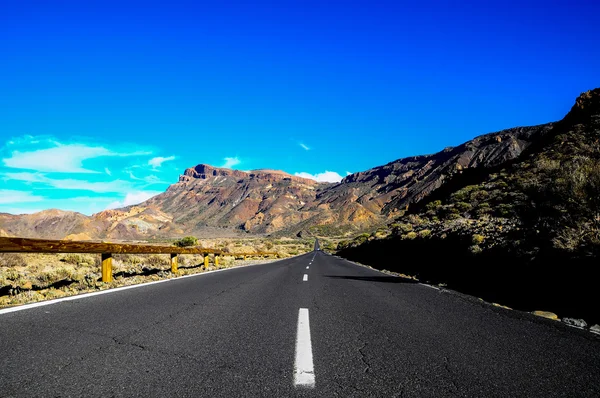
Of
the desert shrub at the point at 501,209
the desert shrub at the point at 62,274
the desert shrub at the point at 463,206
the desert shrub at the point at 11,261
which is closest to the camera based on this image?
the desert shrub at the point at 62,274

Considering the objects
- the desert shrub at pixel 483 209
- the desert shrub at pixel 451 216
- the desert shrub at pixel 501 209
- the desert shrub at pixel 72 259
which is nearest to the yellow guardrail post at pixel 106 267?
the desert shrub at pixel 72 259

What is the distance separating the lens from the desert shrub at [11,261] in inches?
571

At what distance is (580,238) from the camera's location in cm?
796

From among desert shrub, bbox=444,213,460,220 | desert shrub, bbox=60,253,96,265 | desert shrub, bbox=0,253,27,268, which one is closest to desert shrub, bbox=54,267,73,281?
desert shrub, bbox=0,253,27,268

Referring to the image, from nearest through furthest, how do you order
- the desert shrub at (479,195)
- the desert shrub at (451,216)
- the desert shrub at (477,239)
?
the desert shrub at (477,239) → the desert shrub at (451,216) → the desert shrub at (479,195)

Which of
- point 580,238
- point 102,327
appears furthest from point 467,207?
point 102,327

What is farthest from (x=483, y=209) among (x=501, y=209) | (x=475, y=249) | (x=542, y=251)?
(x=542, y=251)

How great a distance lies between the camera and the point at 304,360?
11.4ft

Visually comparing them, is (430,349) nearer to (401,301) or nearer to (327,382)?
(327,382)

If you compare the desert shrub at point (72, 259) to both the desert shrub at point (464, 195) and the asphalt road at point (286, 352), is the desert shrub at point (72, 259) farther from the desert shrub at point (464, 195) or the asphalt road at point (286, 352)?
the desert shrub at point (464, 195)

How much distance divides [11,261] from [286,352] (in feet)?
53.8

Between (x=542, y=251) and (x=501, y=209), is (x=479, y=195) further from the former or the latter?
(x=542, y=251)

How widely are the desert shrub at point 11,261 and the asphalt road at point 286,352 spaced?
37.1ft

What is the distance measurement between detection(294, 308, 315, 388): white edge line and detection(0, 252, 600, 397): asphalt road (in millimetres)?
12
